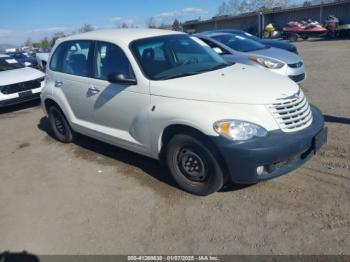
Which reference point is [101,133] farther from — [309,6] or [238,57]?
[309,6]

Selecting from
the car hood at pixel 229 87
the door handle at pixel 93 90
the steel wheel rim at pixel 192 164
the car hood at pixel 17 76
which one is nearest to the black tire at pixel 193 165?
the steel wheel rim at pixel 192 164

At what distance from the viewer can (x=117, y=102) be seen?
15.2 ft

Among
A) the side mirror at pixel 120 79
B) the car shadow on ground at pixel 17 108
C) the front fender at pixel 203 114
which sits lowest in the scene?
the car shadow on ground at pixel 17 108

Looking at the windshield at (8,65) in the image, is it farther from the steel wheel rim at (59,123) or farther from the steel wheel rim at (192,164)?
the steel wheel rim at (192,164)

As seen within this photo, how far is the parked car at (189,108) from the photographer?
11.7ft

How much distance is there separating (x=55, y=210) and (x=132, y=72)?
190cm

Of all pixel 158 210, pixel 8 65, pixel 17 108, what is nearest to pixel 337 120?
pixel 158 210

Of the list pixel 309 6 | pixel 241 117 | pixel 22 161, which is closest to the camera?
pixel 241 117

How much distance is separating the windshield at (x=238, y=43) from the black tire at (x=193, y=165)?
19.1 feet

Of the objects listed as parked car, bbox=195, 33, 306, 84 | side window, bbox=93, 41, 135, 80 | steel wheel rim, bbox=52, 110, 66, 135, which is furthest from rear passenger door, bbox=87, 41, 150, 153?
parked car, bbox=195, 33, 306, 84

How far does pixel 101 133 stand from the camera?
5.12 m

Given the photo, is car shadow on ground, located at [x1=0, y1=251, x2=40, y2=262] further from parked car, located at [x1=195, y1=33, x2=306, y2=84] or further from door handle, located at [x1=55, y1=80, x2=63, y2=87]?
parked car, located at [x1=195, y1=33, x2=306, y2=84]

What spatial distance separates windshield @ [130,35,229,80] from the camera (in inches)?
172

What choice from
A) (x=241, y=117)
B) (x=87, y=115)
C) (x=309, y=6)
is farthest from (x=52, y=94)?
(x=309, y=6)
